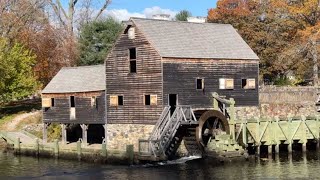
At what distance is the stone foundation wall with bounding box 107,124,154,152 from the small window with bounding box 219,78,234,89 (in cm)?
612

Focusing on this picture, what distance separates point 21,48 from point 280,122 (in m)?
29.1

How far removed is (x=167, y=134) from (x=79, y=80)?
11.8m

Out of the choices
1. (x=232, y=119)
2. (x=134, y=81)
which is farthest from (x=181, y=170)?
(x=134, y=81)

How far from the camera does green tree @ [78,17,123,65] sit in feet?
194

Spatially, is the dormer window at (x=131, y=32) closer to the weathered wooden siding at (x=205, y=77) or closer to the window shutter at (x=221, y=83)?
the weathered wooden siding at (x=205, y=77)

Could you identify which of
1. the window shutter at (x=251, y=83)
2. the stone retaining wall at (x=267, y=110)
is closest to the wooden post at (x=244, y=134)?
the stone retaining wall at (x=267, y=110)

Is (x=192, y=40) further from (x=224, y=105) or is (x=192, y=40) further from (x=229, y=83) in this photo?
(x=224, y=105)

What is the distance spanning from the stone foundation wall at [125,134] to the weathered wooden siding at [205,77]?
102 inches

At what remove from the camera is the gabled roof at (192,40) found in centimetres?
3897

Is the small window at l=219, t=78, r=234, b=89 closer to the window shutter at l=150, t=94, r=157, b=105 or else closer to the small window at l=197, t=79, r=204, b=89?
the small window at l=197, t=79, r=204, b=89

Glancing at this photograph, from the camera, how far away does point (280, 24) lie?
6119 centimetres

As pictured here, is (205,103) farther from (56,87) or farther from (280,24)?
(280,24)

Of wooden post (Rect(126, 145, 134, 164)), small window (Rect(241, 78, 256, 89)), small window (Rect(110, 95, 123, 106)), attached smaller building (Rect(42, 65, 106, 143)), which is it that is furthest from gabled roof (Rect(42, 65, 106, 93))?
small window (Rect(241, 78, 256, 89))

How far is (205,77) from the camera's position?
4019 centimetres
